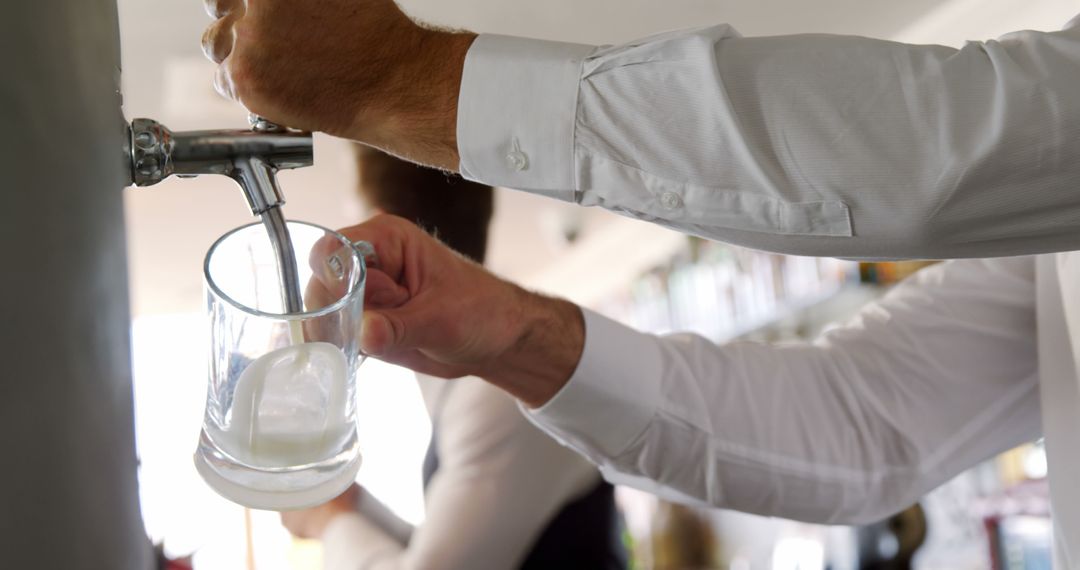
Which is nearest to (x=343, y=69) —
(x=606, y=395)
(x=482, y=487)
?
(x=606, y=395)

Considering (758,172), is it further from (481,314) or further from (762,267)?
(762,267)

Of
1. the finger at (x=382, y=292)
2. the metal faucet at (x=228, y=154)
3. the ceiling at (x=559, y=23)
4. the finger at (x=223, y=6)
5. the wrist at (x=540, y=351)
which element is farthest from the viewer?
the ceiling at (x=559, y=23)

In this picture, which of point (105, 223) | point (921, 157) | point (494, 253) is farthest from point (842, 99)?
point (494, 253)

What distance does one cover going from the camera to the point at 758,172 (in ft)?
1.92

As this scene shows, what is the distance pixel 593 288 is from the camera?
4.97m

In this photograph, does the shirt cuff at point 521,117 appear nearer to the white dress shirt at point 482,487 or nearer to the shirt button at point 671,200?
the shirt button at point 671,200

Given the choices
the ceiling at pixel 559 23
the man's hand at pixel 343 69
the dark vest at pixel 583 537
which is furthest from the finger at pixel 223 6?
the ceiling at pixel 559 23

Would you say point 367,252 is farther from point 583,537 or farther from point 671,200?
point 583,537

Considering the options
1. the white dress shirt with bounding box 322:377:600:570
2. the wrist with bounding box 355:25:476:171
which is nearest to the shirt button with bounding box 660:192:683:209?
the wrist with bounding box 355:25:476:171

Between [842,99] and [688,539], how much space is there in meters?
3.63

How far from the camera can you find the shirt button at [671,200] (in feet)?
1.98

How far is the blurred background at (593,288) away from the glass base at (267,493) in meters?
0.06

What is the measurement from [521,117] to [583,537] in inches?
42.8

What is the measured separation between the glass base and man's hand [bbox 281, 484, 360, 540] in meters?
1.11
